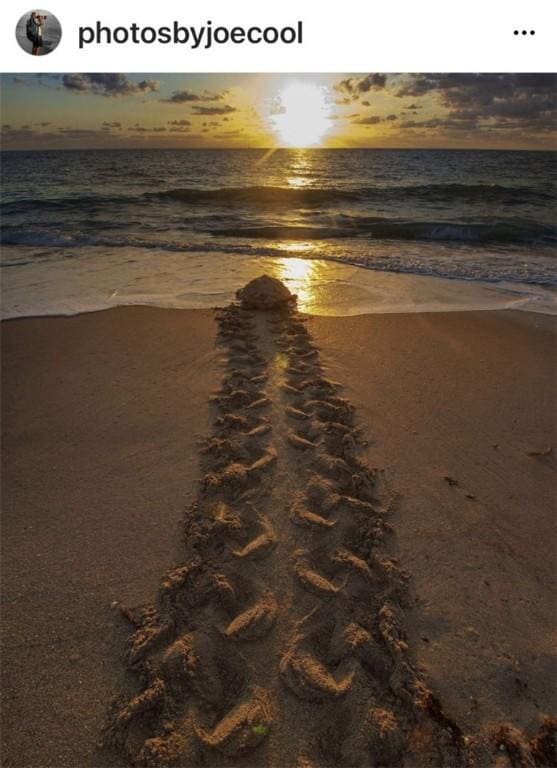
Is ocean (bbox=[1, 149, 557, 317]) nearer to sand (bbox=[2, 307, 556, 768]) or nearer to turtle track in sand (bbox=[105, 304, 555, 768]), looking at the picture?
sand (bbox=[2, 307, 556, 768])

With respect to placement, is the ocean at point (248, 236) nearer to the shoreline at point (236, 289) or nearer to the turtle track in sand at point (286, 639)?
the shoreline at point (236, 289)

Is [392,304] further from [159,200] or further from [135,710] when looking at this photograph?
[159,200]

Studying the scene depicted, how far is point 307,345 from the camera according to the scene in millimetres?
4191

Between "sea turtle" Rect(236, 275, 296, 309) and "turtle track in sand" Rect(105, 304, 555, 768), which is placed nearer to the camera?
"turtle track in sand" Rect(105, 304, 555, 768)

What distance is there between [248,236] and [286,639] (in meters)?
9.84

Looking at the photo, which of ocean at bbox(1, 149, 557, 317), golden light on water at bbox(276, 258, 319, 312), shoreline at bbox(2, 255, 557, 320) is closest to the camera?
shoreline at bbox(2, 255, 557, 320)

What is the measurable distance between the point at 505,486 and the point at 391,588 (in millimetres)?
1033

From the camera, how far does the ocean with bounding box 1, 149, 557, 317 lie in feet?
20.6
